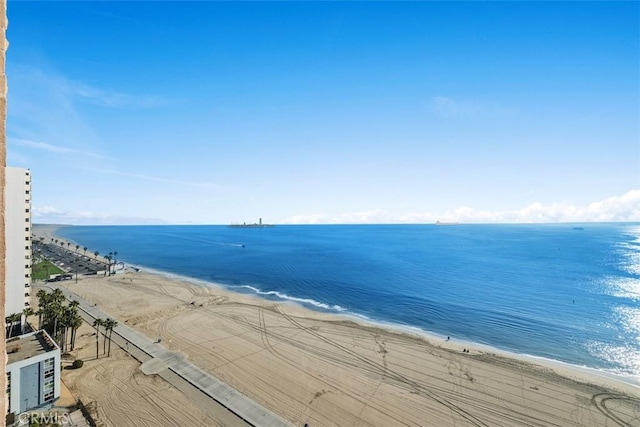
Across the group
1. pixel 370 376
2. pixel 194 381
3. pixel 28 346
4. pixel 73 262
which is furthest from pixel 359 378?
pixel 73 262

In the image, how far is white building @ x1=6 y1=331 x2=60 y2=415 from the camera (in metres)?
24.9

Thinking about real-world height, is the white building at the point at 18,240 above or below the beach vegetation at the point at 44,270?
above

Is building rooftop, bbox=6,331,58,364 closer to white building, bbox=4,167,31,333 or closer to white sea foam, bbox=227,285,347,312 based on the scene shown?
white building, bbox=4,167,31,333

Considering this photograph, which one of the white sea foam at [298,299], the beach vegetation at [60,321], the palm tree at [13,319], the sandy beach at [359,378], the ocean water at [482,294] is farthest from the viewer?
the white sea foam at [298,299]

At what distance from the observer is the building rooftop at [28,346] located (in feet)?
88.0

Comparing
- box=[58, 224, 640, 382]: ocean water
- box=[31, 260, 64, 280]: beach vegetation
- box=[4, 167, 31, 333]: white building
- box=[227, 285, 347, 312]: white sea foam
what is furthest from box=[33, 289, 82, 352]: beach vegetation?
box=[31, 260, 64, 280]: beach vegetation

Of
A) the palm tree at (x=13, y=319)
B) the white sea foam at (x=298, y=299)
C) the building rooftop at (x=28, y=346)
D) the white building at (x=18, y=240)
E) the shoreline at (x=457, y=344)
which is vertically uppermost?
the white building at (x=18, y=240)

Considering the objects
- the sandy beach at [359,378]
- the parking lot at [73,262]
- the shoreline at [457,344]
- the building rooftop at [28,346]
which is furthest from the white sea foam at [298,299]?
the parking lot at [73,262]

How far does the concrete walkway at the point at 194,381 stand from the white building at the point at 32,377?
25.6 ft

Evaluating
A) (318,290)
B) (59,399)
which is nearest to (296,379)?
(59,399)

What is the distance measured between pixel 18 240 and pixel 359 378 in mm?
46786

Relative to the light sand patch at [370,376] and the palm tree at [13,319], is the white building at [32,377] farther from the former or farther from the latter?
the palm tree at [13,319]

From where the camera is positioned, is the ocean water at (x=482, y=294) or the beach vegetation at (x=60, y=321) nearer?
the beach vegetation at (x=60, y=321)

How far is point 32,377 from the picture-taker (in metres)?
25.8
